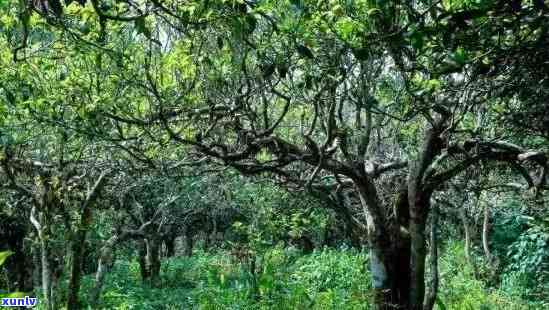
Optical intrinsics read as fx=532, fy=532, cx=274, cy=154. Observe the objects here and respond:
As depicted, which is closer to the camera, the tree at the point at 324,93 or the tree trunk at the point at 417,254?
the tree at the point at 324,93

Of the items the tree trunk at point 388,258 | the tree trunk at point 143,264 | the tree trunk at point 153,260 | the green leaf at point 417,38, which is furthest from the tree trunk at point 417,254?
the tree trunk at point 143,264

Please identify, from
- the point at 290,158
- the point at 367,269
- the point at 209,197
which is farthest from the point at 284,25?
the point at 209,197

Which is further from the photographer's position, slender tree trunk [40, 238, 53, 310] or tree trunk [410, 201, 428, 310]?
slender tree trunk [40, 238, 53, 310]

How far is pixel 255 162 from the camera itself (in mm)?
6156

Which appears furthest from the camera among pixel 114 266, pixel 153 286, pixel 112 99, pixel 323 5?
pixel 114 266

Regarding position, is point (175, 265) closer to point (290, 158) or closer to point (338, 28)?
point (290, 158)

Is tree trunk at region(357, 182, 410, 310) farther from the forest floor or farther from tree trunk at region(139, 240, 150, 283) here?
tree trunk at region(139, 240, 150, 283)

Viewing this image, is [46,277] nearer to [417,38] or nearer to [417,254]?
[417,254]

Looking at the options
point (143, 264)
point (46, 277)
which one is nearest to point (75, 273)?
point (46, 277)

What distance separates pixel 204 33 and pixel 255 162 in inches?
73.6

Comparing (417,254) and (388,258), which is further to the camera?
(388,258)

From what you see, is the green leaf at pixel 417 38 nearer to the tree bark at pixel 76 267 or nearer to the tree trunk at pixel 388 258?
the tree trunk at pixel 388 258

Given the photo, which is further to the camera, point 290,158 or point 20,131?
point 20,131

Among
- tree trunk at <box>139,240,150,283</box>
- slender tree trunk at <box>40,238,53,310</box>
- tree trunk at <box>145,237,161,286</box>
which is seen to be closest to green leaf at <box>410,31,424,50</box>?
slender tree trunk at <box>40,238,53,310</box>
